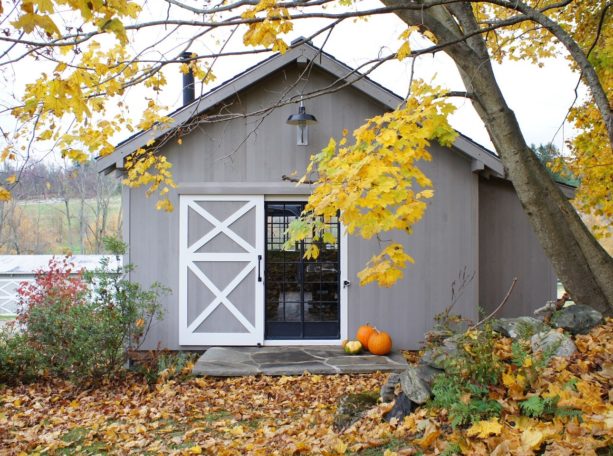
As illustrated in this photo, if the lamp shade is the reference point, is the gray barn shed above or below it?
below

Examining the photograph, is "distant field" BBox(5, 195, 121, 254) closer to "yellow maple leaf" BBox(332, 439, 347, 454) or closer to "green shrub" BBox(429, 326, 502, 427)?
"yellow maple leaf" BBox(332, 439, 347, 454)

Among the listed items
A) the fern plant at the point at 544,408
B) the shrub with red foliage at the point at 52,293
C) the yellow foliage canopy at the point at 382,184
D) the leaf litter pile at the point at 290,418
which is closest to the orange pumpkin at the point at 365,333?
the leaf litter pile at the point at 290,418

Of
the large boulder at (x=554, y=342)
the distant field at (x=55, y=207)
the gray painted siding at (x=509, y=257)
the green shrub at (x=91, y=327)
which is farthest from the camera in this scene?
the distant field at (x=55, y=207)

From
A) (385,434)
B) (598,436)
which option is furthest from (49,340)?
(598,436)

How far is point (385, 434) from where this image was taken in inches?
170

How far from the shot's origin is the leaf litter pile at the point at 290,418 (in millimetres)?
3561

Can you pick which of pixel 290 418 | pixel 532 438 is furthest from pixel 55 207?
pixel 532 438

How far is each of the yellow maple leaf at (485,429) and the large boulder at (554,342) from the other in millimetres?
995

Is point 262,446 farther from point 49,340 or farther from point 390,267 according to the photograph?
point 49,340

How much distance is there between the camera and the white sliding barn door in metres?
8.39

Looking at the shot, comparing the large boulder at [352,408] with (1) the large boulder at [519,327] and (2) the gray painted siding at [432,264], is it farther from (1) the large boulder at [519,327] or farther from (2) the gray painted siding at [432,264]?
(2) the gray painted siding at [432,264]

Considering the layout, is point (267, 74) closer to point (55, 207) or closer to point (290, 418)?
point (290, 418)

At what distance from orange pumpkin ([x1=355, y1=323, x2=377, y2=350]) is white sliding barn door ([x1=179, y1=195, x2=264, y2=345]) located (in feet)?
4.71

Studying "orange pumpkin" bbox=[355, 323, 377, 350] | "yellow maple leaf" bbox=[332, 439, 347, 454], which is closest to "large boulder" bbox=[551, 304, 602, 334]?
"yellow maple leaf" bbox=[332, 439, 347, 454]
